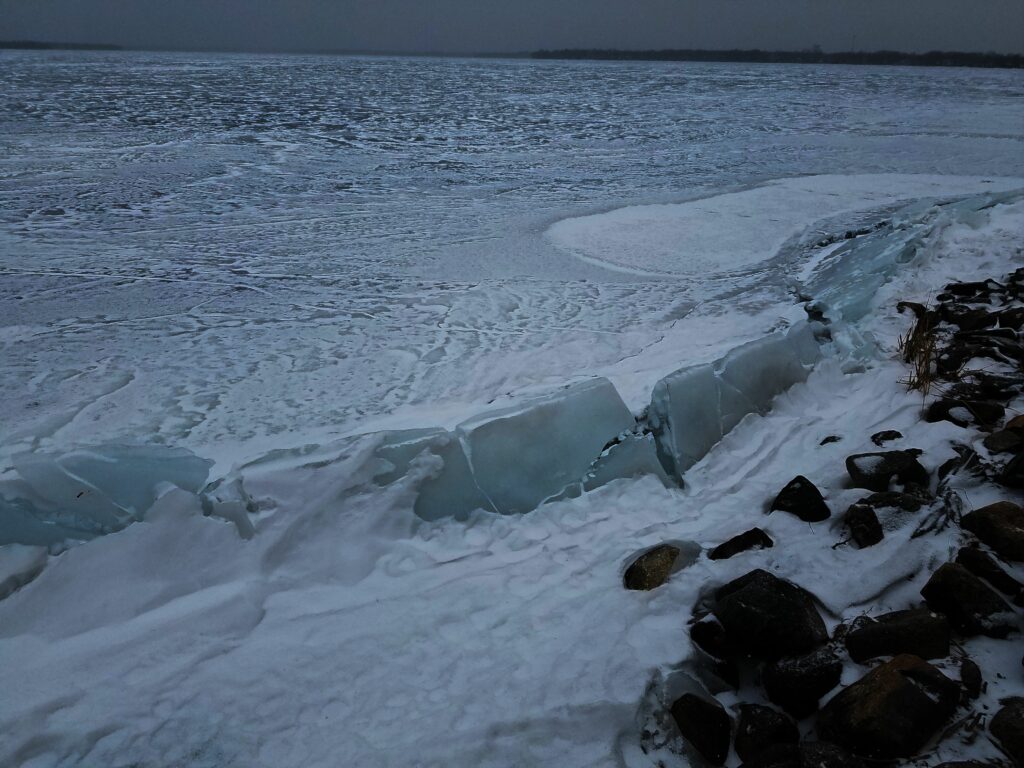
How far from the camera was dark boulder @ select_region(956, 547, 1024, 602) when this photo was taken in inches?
75.4

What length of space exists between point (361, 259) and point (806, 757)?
4.39m

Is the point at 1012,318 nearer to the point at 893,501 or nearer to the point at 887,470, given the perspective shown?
the point at 887,470

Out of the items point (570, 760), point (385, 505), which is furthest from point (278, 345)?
point (570, 760)

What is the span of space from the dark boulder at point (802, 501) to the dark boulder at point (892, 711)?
78 cm

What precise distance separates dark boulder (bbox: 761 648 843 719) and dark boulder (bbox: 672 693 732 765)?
0.48 feet

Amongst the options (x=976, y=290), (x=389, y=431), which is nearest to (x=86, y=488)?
(x=389, y=431)

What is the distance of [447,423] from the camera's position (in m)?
3.10

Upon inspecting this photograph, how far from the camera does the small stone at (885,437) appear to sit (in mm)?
2842

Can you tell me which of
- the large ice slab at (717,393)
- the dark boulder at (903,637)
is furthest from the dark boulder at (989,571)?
the large ice slab at (717,393)

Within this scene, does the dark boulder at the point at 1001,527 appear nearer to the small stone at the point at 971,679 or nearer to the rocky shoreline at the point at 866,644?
the rocky shoreline at the point at 866,644

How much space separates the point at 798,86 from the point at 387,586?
24991 millimetres

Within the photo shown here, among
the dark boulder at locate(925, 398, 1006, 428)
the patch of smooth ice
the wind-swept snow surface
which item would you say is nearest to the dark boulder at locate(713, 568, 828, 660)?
the wind-swept snow surface

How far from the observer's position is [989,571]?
6.46 ft

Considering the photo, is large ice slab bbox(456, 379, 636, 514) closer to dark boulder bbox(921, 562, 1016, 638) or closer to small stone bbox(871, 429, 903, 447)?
small stone bbox(871, 429, 903, 447)
